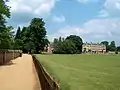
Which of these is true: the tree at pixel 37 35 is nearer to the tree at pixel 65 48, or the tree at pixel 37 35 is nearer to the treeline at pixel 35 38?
the treeline at pixel 35 38

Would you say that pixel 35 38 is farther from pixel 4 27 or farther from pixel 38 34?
pixel 4 27

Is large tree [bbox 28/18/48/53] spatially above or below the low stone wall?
above

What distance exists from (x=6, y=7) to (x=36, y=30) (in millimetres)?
90634

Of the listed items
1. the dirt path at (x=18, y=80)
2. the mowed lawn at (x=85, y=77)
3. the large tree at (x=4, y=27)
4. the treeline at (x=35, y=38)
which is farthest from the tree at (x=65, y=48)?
the mowed lawn at (x=85, y=77)

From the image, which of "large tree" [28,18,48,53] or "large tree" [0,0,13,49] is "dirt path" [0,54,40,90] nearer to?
"large tree" [0,0,13,49]


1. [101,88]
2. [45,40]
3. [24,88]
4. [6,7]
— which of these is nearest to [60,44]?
[45,40]

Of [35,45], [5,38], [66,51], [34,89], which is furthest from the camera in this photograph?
[66,51]

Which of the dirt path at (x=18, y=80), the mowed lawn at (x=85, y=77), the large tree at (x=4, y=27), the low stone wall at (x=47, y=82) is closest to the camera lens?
the mowed lawn at (x=85, y=77)

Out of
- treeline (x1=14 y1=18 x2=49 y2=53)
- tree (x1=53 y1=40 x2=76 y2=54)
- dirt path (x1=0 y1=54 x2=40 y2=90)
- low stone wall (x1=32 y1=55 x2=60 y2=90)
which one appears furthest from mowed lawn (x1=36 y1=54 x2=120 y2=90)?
tree (x1=53 y1=40 x2=76 y2=54)

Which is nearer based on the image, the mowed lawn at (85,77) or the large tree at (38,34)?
the mowed lawn at (85,77)

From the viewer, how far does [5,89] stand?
1780 centimetres

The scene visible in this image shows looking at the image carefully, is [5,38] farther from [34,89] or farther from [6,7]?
[34,89]

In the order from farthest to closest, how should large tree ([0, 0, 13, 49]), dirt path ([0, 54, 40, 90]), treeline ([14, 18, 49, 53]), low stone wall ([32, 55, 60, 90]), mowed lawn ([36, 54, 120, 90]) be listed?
1. treeline ([14, 18, 49, 53])
2. large tree ([0, 0, 13, 49])
3. dirt path ([0, 54, 40, 90])
4. low stone wall ([32, 55, 60, 90])
5. mowed lawn ([36, 54, 120, 90])

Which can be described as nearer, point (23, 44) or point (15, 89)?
point (15, 89)
